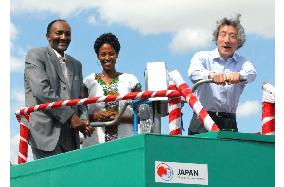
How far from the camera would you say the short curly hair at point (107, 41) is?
509 centimetres

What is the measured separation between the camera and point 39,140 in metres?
4.55

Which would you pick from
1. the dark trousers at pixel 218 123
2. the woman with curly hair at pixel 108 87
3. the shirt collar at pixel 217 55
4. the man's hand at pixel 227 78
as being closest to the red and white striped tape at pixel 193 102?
the man's hand at pixel 227 78

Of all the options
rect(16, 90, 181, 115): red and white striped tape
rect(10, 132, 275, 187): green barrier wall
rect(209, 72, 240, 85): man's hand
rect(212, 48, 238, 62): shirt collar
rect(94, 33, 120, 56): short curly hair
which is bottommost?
rect(10, 132, 275, 187): green barrier wall

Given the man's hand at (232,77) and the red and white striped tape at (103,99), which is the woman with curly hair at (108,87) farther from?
the man's hand at (232,77)

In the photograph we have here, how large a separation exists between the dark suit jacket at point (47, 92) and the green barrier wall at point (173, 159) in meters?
0.70

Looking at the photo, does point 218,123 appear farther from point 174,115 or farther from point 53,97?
point 53,97

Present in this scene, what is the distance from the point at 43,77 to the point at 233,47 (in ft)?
5.11

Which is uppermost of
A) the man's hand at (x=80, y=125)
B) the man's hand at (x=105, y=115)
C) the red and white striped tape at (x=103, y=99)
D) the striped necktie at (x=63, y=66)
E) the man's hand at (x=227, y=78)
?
the striped necktie at (x=63, y=66)

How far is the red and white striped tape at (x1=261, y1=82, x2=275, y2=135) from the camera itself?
400 centimetres

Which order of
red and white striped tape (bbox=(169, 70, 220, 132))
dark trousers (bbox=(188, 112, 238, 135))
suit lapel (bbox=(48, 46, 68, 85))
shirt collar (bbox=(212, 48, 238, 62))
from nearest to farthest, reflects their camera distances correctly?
red and white striped tape (bbox=(169, 70, 220, 132)) → dark trousers (bbox=(188, 112, 238, 135)) → suit lapel (bbox=(48, 46, 68, 85)) → shirt collar (bbox=(212, 48, 238, 62))

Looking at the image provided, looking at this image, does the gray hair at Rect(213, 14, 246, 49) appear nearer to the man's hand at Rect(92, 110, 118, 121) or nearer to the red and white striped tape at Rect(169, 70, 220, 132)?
the red and white striped tape at Rect(169, 70, 220, 132)

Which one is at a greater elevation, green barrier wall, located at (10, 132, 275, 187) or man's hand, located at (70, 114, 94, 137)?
man's hand, located at (70, 114, 94, 137)

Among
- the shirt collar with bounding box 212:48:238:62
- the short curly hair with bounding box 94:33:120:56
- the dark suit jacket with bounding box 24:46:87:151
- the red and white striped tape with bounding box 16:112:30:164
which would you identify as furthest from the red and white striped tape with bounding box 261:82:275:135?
the red and white striped tape with bounding box 16:112:30:164
